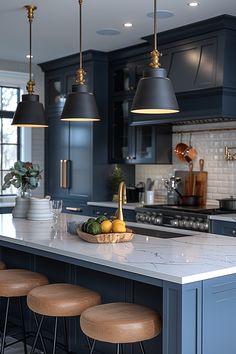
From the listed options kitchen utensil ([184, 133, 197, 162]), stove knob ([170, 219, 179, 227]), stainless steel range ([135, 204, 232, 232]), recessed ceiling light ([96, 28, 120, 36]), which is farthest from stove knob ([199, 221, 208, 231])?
recessed ceiling light ([96, 28, 120, 36])

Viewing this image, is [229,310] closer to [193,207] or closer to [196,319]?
[196,319]

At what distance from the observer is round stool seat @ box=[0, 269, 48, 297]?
3541 mm

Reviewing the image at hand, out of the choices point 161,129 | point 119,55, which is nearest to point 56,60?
point 119,55

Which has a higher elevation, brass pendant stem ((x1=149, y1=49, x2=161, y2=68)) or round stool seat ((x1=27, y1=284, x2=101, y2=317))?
brass pendant stem ((x1=149, y1=49, x2=161, y2=68))

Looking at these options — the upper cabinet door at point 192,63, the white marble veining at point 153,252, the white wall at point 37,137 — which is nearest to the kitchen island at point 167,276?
the white marble veining at point 153,252

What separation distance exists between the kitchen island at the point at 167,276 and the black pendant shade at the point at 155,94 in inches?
33.0

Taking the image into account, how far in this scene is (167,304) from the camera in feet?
8.48

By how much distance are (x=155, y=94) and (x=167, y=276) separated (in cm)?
118

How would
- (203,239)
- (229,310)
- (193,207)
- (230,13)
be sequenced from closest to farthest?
(229,310) → (203,239) → (230,13) → (193,207)

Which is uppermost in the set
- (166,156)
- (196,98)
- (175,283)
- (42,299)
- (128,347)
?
(196,98)

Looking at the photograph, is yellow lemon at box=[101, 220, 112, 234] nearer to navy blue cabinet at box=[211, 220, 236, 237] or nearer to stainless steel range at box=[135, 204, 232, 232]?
navy blue cabinet at box=[211, 220, 236, 237]

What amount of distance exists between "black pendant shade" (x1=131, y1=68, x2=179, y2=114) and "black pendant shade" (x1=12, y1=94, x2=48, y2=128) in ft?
4.69

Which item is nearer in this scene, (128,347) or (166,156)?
(128,347)

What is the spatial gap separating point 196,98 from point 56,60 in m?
2.63
